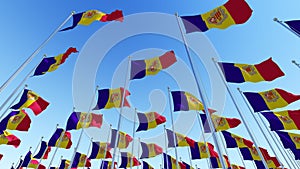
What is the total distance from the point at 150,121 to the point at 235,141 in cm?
589

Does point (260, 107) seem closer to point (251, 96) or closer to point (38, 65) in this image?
point (251, 96)

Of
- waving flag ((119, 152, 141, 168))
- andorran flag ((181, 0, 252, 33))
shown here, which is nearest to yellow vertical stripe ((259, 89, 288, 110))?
andorran flag ((181, 0, 252, 33))

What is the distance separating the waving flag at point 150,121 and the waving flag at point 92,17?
7211mm

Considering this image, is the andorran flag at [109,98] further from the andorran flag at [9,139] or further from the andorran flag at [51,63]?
the andorran flag at [9,139]

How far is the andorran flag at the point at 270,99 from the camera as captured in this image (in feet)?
32.2

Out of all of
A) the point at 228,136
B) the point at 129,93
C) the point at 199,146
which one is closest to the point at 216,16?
the point at 129,93

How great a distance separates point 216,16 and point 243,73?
3015mm

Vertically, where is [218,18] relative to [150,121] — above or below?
above

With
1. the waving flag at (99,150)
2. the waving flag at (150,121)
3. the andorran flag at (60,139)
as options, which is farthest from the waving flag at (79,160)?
the waving flag at (150,121)

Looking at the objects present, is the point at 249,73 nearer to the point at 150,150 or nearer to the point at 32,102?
the point at 150,150

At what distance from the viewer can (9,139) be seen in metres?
13.3

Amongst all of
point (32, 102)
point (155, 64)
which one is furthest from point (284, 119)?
point (32, 102)

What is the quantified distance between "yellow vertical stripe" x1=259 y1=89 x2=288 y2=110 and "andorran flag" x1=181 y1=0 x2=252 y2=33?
443 cm

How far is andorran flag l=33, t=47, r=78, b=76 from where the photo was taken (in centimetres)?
990
